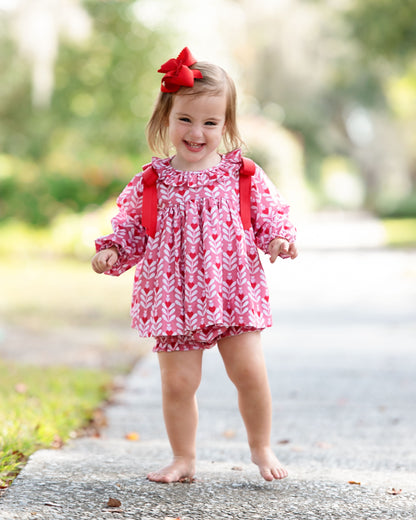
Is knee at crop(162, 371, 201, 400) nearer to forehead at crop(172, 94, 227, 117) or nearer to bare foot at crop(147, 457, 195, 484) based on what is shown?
bare foot at crop(147, 457, 195, 484)

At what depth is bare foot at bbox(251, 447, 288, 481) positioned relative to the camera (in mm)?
2889

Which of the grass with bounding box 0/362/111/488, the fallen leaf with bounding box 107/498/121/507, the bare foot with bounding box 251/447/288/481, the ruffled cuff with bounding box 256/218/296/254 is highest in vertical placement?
the ruffled cuff with bounding box 256/218/296/254

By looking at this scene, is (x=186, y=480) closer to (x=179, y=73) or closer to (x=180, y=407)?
(x=180, y=407)

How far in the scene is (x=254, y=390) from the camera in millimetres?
2916

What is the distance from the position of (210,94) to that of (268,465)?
134 centimetres

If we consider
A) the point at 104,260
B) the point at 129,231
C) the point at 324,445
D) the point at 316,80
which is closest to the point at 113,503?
the point at 104,260

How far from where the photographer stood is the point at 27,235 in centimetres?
1544

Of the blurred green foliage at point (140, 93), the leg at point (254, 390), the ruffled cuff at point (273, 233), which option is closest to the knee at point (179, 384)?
the leg at point (254, 390)

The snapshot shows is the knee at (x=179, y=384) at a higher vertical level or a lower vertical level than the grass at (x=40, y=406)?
higher

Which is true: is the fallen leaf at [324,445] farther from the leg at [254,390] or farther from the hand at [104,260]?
the hand at [104,260]

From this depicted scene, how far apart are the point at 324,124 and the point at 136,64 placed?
12750 millimetres

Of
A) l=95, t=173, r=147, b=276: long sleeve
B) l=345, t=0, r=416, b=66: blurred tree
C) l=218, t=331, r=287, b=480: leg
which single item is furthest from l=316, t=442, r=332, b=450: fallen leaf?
l=345, t=0, r=416, b=66: blurred tree

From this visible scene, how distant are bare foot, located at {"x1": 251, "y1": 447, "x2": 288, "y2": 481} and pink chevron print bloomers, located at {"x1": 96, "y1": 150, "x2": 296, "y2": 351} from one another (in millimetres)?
441

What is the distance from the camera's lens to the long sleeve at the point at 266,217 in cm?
299
